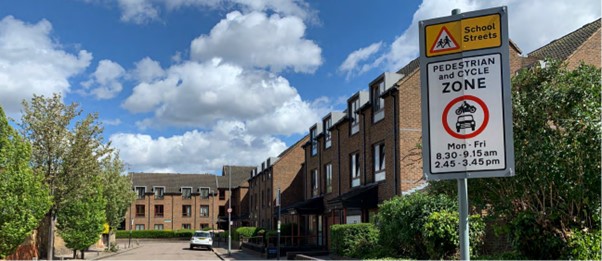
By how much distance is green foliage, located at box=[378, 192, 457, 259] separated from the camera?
15312 millimetres

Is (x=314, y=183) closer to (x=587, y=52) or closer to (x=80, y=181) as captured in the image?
(x=80, y=181)

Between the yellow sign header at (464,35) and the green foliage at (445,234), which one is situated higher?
the yellow sign header at (464,35)

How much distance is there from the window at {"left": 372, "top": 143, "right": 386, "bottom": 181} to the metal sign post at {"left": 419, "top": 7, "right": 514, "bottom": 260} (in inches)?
857

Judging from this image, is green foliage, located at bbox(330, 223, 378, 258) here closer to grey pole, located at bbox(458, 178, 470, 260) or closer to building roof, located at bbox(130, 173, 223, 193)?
grey pole, located at bbox(458, 178, 470, 260)

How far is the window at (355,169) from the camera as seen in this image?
29.0m

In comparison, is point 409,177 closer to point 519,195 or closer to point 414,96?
point 414,96

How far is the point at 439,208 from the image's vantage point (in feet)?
50.2

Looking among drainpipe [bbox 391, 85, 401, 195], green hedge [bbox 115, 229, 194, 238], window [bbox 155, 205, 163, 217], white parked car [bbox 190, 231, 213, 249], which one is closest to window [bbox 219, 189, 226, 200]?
A: window [bbox 155, 205, 163, 217]

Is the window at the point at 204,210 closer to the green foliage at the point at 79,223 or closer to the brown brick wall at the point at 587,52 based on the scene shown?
the green foliage at the point at 79,223

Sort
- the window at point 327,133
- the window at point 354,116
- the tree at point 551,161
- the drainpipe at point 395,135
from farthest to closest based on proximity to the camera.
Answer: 1. the window at point 327,133
2. the window at point 354,116
3. the drainpipe at point 395,135
4. the tree at point 551,161

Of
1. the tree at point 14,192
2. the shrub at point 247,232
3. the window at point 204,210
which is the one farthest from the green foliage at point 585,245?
the window at point 204,210

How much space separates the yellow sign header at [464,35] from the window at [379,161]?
21.8 meters

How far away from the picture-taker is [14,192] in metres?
17.9

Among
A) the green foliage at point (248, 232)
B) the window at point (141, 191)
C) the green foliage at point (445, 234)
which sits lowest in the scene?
the green foliage at point (248, 232)
